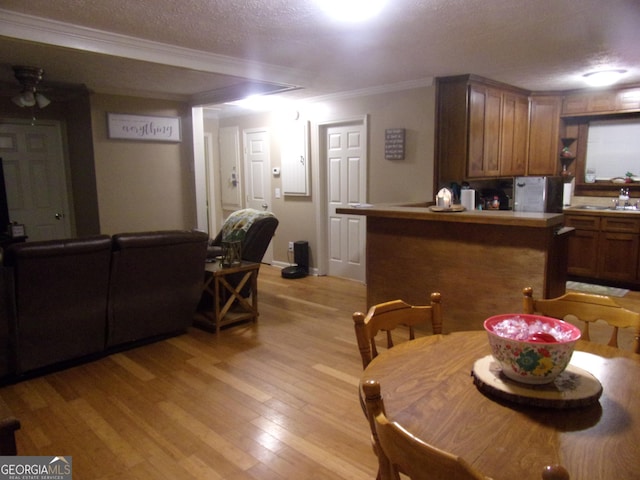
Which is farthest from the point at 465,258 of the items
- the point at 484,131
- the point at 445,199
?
the point at 484,131

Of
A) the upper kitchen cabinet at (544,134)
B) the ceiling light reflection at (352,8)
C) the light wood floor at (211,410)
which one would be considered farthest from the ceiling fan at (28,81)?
the upper kitchen cabinet at (544,134)

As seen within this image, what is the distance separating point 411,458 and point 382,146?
4.58m

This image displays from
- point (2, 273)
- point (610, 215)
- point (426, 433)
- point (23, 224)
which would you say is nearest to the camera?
point (426, 433)

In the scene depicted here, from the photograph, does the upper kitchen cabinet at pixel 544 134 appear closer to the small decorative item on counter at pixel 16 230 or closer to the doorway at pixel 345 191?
the doorway at pixel 345 191

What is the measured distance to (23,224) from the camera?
213 inches

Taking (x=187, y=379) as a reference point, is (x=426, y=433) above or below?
above

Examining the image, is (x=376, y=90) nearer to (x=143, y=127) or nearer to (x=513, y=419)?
(x=143, y=127)

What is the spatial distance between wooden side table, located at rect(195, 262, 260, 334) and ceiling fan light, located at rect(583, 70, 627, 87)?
12.5 ft

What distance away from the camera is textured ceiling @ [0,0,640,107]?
2699 millimetres

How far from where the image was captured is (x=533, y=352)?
120 cm

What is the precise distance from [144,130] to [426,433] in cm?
536

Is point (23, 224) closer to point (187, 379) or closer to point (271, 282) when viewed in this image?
point (271, 282)

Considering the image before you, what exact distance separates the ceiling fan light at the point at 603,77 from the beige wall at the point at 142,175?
181 inches

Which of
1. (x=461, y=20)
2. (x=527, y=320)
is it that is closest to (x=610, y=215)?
(x=461, y=20)
